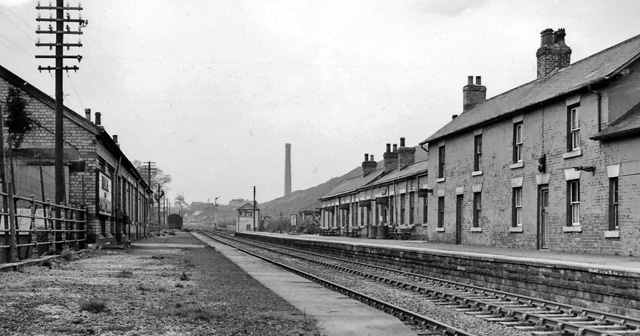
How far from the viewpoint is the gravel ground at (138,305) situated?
8.98m

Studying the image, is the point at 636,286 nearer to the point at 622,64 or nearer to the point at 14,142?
the point at 622,64

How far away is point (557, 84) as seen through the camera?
24.0m

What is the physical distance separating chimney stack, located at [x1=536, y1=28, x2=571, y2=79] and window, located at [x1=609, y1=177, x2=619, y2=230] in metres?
9.25

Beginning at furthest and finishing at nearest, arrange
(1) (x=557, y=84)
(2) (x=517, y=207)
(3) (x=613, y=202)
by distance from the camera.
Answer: (2) (x=517, y=207) → (1) (x=557, y=84) → (3) (x=613, y=202)

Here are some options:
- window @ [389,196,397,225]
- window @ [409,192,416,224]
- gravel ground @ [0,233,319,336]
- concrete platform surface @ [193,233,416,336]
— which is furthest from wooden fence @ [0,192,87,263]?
window @ [389,196,397,225]

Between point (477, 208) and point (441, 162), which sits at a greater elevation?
point (441, 162)

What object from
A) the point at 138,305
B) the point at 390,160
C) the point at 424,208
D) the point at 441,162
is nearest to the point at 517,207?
the point at 441,162

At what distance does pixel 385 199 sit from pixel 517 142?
822 inches

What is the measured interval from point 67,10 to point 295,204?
129408mm

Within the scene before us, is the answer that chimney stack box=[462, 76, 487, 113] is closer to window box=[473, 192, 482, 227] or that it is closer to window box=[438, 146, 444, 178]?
window box=[438, 146, 444, 178]

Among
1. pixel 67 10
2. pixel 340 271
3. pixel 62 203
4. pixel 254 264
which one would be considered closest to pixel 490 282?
pixel 340 271

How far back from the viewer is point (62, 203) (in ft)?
83.3

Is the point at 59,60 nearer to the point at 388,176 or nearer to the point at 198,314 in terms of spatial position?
the point at 198,314

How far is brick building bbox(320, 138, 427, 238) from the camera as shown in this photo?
40.5 metres
